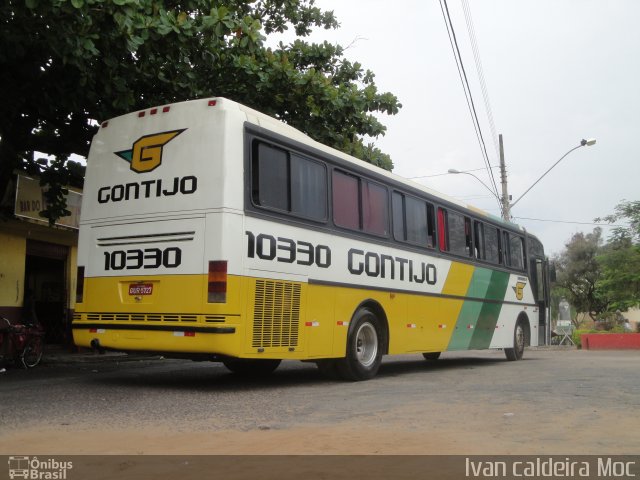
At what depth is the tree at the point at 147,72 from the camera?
7.98 meters

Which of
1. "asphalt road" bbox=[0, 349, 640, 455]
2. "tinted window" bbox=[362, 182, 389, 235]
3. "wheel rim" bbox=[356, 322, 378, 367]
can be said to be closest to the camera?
"asphalt road" bbox=[0, 349, 640, 455]

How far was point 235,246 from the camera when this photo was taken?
23.7ft

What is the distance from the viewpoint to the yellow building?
1448 cm

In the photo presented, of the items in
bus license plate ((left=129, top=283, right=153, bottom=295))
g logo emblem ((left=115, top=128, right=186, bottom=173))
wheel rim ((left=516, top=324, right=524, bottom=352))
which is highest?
g logo emblem ((left=115, top=128, right=186, bottom=173))

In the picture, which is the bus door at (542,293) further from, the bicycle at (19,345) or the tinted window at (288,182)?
the bicycle at (19,345)

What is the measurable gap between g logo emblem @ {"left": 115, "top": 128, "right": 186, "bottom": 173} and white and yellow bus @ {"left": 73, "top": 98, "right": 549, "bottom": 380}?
0.07 ft

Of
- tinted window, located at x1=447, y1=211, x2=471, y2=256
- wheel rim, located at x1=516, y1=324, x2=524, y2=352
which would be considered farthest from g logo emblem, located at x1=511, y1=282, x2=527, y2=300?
tinted window, located at x1=447, y1=211, x2=471, y2=256

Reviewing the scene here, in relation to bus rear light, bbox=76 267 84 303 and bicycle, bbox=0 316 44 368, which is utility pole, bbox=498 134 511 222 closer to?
bicycle, bbox=0 316 44 368

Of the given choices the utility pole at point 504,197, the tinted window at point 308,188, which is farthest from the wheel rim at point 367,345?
the utility pole at point 504,197

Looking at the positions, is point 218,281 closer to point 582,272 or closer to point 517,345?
point 517,345

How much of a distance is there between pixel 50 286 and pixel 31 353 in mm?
5419

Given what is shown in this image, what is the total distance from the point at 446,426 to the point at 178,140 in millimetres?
4574

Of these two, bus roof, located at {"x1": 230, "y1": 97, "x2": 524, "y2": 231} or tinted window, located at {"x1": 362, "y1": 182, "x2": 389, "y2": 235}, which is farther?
tinted window, located at {"x1": 362, "y1": 182, "x2": 389, "y2": 235}
